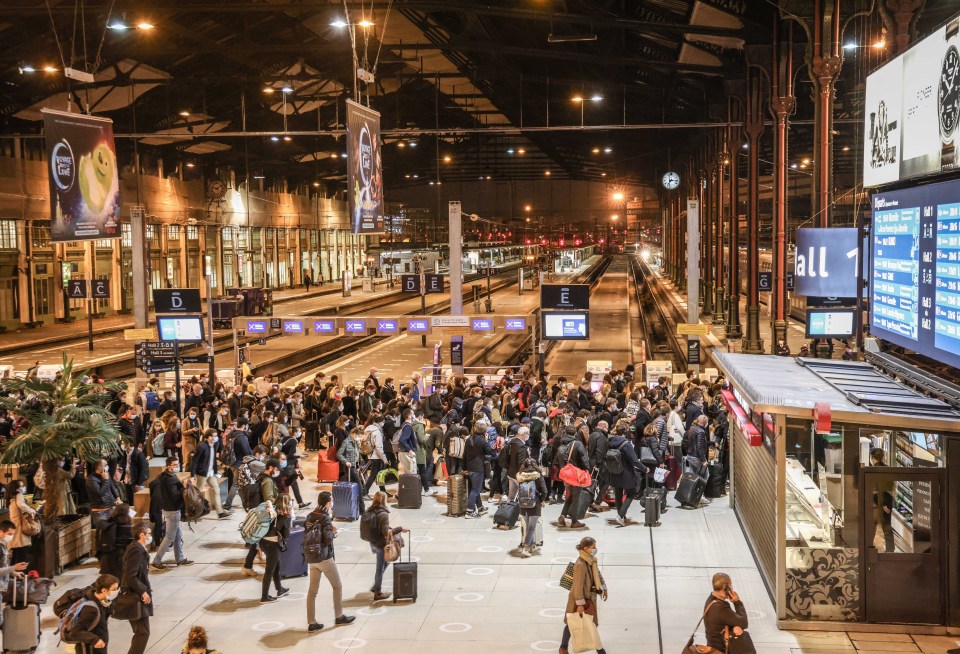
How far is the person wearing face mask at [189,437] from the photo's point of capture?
1708 cm

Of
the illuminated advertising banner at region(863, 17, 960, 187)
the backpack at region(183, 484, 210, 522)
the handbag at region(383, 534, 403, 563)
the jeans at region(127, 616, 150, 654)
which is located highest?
the illuminated advertising banner at region(863, 17, 960, 187)

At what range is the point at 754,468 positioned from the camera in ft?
41.9

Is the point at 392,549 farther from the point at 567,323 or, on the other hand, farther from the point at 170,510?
the point at 567,323

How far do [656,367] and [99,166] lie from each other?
13.5 meters

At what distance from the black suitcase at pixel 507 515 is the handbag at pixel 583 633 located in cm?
512

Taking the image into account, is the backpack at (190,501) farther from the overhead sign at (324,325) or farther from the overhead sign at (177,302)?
the overhead sign at (324,325)

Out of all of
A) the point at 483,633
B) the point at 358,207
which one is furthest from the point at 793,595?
the point at 358,207

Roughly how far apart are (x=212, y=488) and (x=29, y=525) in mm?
3922

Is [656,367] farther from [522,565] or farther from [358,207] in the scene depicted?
[522,565]

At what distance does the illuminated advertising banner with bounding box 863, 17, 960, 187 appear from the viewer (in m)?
11.3

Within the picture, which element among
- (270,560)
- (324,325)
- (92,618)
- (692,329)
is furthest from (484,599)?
(324,325)

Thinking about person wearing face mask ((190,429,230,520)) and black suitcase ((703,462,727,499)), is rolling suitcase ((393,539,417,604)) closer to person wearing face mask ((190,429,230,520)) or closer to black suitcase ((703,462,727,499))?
person wearing face mask ((190,429,230,520))

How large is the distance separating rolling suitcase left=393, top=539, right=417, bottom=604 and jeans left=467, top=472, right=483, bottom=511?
3.82 metres

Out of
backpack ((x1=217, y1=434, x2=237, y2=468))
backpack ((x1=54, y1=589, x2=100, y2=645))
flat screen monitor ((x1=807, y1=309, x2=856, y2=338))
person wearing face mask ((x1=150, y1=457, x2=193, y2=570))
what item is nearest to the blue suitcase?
backpack ((x1=217, y1=434, x2=237, y2=468))
